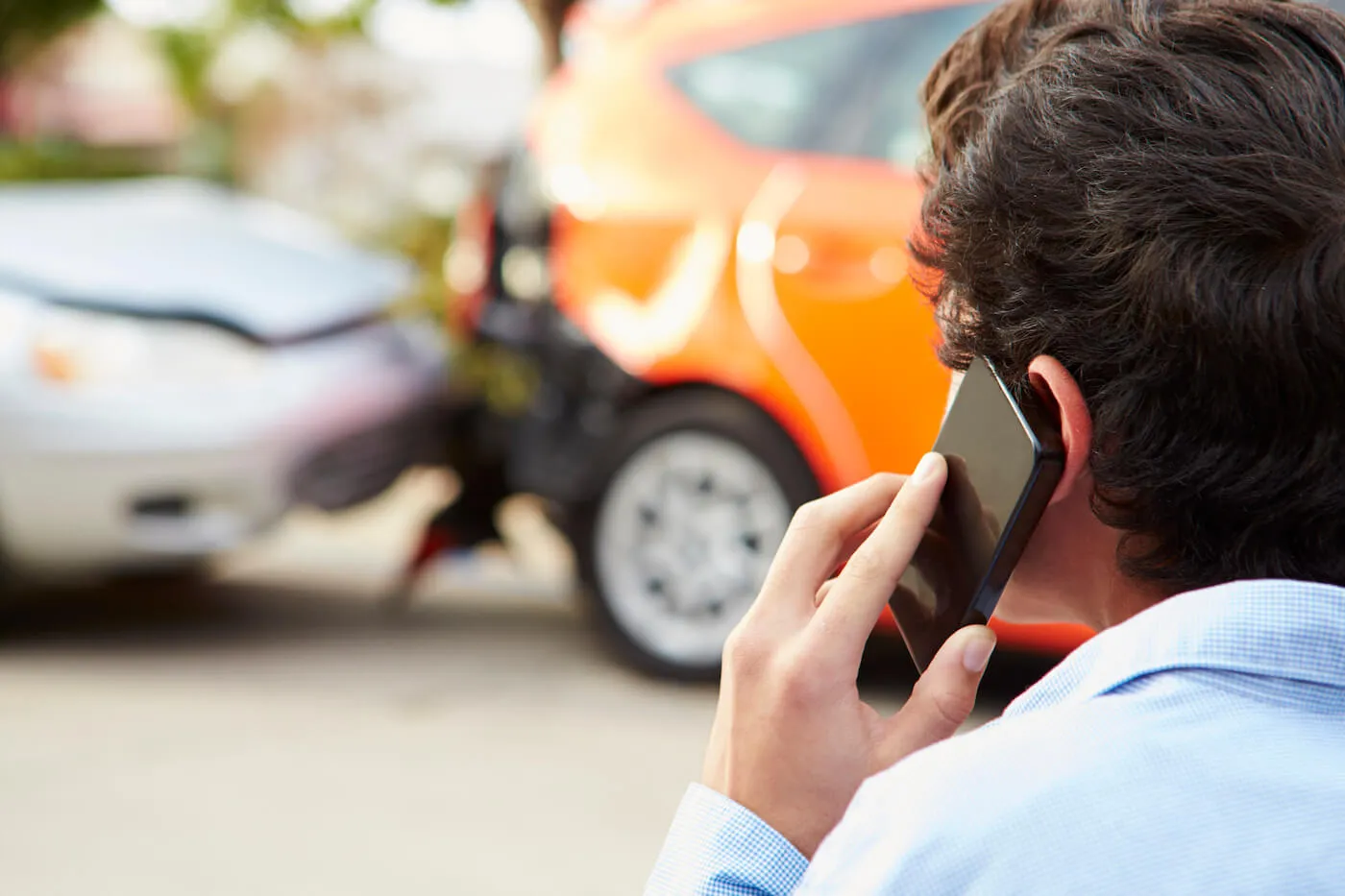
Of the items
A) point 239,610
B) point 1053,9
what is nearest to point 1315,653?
point 1053,9

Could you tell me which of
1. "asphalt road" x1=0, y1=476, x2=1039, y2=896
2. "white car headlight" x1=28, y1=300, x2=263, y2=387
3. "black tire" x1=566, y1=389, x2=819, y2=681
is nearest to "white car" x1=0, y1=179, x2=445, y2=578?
"white car headlight" x1=28, y1=300, x2=263, y2=387

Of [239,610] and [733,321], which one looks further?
[239,610]

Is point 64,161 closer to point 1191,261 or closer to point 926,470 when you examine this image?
point 926,470

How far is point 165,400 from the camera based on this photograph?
161 inches

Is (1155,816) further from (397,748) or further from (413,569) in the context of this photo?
(413,569)

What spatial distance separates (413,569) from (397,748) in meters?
1.21

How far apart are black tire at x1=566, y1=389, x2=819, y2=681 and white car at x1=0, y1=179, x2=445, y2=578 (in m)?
0.77

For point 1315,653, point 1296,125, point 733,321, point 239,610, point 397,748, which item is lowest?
point 239,610

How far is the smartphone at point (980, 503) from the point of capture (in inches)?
41.4

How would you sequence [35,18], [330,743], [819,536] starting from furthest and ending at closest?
[35,18], [330,743], [819,536]

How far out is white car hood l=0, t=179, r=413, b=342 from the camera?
4191mm

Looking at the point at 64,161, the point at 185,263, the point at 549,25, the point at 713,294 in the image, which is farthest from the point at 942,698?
the point at 64,161

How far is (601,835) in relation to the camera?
3076 mm

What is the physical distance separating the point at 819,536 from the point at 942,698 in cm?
14
